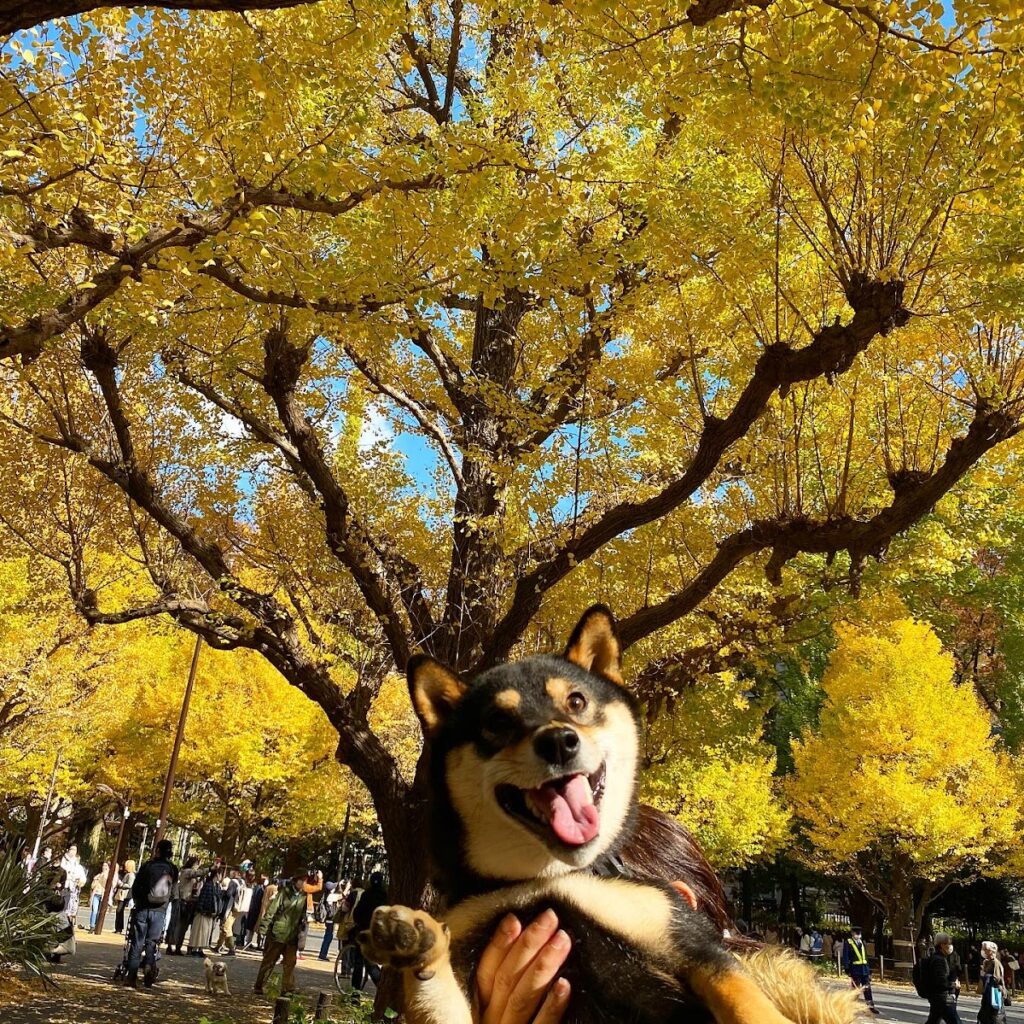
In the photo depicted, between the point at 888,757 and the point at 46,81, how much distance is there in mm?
24436

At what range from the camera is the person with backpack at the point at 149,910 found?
1063 centimetres

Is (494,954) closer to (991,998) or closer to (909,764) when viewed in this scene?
(991,998)

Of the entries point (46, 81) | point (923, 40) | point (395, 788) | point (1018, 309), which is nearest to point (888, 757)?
point (395, 788)

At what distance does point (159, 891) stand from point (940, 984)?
34.3 ft

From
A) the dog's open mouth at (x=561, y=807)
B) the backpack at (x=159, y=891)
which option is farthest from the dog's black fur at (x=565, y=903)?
the backpack at (x=159, y=891)

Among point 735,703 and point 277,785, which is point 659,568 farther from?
point 277,785

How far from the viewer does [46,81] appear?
586 cm

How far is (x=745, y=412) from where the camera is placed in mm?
6914

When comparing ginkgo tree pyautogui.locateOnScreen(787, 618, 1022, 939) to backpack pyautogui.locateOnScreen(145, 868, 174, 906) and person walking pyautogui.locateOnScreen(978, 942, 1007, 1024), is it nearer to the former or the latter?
person walking pyautogui.locateOnScreen(978, 942, 1007, 1024)

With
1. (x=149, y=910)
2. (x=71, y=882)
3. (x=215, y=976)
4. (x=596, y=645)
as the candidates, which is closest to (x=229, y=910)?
(x=71, y=882)

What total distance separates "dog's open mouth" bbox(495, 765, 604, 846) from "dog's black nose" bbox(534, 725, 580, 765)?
0.04 m

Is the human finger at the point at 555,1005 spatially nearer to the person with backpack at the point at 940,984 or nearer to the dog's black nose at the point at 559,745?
the dog's black nose at the point at 559,745

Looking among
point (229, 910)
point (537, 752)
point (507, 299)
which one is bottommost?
point (229, 910)

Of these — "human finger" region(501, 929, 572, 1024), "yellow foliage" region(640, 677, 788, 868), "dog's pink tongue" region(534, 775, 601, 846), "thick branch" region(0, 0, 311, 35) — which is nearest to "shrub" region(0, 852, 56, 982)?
"yellow foliage" region(640, 677, 788, 868)
